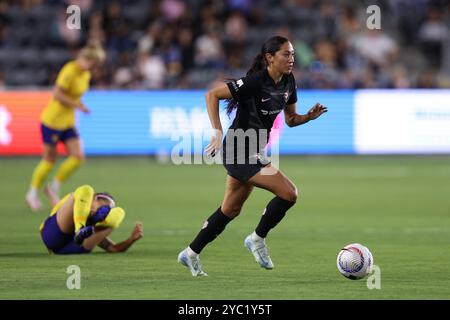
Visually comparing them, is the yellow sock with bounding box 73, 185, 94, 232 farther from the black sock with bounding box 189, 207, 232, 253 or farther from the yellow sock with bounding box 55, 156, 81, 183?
the yellow sock with bounding box 55, 156, 81, 183

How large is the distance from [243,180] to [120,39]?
1666cm

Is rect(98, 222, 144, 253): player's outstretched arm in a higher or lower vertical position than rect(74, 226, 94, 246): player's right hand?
lower

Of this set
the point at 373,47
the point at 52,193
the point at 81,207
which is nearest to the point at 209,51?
the point at 373,47

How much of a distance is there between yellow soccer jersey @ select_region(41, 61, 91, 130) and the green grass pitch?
1.34 meters

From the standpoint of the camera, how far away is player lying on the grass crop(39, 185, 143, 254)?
10891 mm

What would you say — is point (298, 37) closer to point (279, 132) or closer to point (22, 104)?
point (279, 132)

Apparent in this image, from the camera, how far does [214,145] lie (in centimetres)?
923

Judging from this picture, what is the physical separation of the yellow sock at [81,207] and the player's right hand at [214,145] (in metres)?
2.13

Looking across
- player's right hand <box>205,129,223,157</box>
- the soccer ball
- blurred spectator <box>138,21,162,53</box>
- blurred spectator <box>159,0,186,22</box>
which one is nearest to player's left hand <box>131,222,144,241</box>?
player's right hand <box>205,129,223,157</box>

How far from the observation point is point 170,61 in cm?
2575

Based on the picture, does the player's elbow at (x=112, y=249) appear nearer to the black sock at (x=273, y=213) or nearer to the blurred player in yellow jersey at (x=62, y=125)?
the black sock at (x=273, y=213)

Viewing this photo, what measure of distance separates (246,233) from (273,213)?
3.44 metres

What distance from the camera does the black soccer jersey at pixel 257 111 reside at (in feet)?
32.3

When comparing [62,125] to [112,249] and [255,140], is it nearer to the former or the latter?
[112,249]
